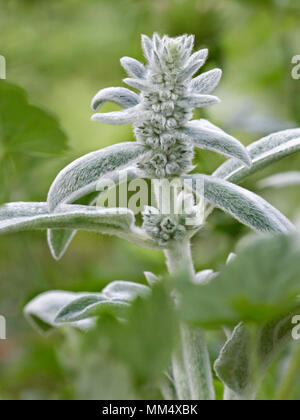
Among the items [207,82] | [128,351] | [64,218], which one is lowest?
[128,351]

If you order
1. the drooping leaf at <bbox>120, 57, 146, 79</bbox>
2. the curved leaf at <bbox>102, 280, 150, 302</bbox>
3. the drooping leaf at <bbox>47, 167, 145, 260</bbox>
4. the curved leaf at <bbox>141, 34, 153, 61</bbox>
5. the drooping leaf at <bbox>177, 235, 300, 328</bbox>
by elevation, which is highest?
the curved leaf at <bbox>141, 34, 153, 61</bbox>

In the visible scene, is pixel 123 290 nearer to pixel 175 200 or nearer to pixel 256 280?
pixel 175 200

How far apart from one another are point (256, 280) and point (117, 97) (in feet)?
0.92

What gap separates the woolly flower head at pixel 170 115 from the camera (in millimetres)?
432

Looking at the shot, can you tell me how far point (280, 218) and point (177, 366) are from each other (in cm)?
13

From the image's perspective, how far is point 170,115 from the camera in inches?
17.2

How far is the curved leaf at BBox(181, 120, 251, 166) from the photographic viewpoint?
424 millimetres

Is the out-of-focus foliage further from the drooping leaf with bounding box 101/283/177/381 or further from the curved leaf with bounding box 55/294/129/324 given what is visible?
the curved leaf with bounding box 55/294/129/324

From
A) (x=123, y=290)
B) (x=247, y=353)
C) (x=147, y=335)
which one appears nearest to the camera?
(x=147, y=335)

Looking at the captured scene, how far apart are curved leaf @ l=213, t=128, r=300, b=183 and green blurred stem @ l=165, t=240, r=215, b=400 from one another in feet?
0.26

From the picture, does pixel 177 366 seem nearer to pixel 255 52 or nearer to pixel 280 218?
pixel 280 218

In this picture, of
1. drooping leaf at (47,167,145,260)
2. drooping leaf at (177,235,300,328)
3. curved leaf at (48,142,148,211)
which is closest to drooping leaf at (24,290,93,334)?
drooping leaf at (47,167,145,260)

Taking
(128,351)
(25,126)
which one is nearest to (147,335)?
(128,351)

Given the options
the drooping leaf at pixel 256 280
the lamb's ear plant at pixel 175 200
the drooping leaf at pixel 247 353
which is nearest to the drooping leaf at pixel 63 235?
the lamb's ear plant at pixel 175 200
